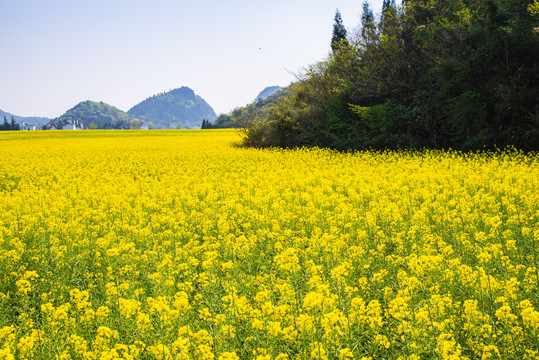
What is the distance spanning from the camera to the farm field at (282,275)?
317cm

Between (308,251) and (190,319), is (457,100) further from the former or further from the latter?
(190,319)

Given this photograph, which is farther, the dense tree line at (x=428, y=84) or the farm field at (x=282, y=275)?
the dense tree line at (x=428, y=84)

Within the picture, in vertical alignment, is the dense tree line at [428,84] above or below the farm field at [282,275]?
above

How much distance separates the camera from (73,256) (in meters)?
5.60

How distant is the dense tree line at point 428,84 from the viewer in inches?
571

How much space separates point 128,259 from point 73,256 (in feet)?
3.10

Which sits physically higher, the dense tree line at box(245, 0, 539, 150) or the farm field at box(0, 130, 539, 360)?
the dense tree line at box(245, 0, 539, 150)

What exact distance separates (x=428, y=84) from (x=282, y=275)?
53.9ft

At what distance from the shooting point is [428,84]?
18.1 metres

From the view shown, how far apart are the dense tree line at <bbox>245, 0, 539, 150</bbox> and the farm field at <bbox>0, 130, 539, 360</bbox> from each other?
4.80 meters

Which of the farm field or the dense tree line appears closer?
the farm field

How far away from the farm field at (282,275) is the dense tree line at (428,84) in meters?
4.80

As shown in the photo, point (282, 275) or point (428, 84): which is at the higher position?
point (428, 84)

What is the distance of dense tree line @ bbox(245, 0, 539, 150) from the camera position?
1449cm
